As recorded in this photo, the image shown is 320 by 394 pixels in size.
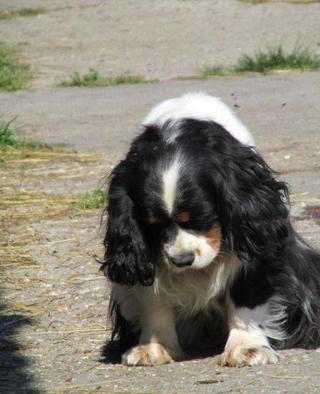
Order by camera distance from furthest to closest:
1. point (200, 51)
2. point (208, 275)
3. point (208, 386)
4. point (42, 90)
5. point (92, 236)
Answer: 1. point (200, 51)
2. point (42, 90)
3. point (92, 236)
4. point (208, 275)
5. point (208, 386)

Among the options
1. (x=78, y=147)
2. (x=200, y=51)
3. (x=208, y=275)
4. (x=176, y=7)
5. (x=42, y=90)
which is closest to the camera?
(x=208, y=275)

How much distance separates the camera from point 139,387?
16.8ft

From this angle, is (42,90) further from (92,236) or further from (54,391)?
(54,391)

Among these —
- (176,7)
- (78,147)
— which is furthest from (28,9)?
(78,147)

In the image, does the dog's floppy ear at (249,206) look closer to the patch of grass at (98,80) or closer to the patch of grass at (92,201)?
the patch of grass at (92,201)

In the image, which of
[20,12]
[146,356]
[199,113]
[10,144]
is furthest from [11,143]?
[20,12]

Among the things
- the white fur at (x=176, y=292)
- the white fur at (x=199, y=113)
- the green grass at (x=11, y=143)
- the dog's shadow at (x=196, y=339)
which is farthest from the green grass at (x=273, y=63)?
the white fur at (x=176, y=292)

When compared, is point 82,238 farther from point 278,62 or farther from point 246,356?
point 278,62

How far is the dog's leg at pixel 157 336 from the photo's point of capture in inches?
218

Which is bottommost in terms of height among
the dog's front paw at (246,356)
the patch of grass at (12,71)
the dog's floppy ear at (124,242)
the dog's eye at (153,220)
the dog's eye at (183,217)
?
the patch of grass at (12,71)

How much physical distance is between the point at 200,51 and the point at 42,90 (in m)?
2.63

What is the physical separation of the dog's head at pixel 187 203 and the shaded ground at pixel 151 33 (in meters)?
9.09

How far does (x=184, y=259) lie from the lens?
16.7 feet

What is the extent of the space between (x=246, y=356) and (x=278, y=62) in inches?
362
